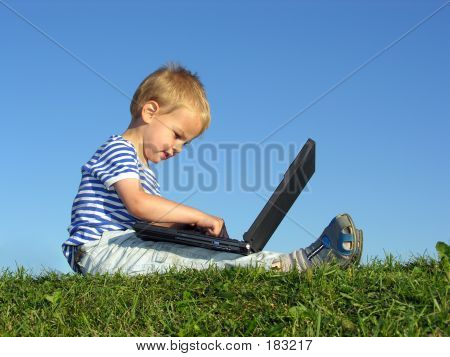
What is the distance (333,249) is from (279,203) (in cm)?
61

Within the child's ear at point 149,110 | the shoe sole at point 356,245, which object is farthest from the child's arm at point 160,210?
the shoe sole at point 356,245

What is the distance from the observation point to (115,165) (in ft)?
19.1

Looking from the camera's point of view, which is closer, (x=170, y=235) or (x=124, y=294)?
(x=124, y=294)

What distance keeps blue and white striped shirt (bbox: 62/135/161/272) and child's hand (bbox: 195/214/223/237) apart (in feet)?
2.55

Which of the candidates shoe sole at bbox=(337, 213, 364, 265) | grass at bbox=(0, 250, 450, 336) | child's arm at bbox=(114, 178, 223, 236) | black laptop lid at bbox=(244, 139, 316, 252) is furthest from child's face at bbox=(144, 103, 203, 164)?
shoe sole at bbox=(337, 213, 364, 265)

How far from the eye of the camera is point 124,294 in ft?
14.8

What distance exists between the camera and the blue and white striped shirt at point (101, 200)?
5859 mm

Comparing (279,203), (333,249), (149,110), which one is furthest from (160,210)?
(333,249)

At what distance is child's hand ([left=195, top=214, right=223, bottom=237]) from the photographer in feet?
18.3

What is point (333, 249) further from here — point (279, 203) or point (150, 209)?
point (150, 209)

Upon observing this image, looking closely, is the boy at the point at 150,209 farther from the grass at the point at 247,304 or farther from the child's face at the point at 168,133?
the grass at the point at 247,304
